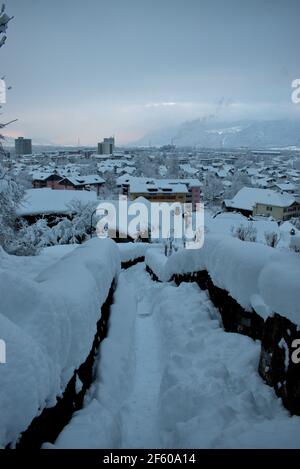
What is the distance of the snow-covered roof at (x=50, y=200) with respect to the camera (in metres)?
34.8

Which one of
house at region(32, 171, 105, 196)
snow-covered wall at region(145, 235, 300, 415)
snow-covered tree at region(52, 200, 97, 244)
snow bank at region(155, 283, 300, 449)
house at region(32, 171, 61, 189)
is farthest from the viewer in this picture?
house at region(32, 171, 61, 189)

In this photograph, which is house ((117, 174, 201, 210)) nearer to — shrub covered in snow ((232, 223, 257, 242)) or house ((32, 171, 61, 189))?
house ((32, 171, 61, 189))

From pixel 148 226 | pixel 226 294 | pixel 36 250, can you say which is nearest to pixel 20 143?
pixel 148 226

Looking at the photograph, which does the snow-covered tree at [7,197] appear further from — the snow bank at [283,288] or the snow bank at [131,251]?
the snow bank at [283,288]

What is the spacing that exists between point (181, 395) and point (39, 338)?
2433 millimetres

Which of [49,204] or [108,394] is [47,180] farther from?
[108,394]

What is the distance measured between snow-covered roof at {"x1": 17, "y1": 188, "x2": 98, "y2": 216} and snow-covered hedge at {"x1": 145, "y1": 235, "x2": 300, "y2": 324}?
25.4 metres

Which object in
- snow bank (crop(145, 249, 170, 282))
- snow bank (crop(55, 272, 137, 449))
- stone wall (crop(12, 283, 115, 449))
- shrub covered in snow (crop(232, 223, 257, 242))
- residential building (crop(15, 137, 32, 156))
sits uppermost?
residential building (crop(15, 137, 32, 156))

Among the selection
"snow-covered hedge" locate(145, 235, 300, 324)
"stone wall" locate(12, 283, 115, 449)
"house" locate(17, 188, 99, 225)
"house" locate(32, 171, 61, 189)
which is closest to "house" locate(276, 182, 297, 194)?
"house" locate(32, 171, 61, 189)

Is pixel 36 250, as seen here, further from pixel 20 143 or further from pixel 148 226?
pixel 20 143

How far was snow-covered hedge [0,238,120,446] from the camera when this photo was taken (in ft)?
11.3

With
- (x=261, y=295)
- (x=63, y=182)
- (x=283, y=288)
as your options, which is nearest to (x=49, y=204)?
(x=63, y=182)

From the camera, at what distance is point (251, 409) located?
4828 mm

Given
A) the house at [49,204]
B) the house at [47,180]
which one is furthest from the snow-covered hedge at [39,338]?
the house at [47,180]
